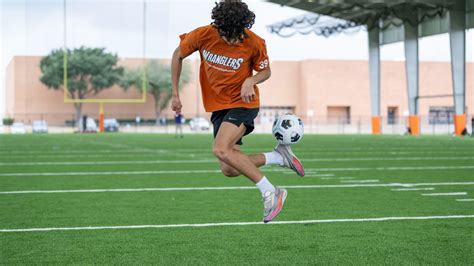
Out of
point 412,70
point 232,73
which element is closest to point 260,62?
point 232,73

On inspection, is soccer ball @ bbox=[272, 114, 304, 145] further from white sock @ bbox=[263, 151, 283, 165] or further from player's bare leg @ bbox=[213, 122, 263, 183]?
player's bare leg @ bbox=[213, 122, 263, 183]

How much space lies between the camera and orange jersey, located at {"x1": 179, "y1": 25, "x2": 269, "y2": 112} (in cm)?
506

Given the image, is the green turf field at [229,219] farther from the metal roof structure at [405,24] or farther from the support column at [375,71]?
the support column at [375,71]

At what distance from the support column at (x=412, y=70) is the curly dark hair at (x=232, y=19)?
3240 centimetres

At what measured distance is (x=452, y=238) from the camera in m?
4.92

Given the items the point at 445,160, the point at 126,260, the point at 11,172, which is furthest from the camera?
the point at 445,160

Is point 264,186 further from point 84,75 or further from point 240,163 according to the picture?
point 84,75

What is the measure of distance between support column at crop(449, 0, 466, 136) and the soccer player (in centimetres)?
2975

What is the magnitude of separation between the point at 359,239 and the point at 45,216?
2894 millimetres

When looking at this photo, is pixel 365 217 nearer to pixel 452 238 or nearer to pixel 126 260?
pixel 452 238

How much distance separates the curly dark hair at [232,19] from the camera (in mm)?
4918

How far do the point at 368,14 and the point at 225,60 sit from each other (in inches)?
1290

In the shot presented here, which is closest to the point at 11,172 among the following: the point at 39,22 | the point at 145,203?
the point at 145,203

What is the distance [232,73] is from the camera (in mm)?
5082
